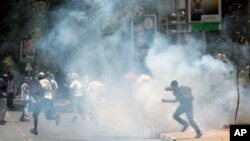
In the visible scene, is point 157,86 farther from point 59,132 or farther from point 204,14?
point 59,132

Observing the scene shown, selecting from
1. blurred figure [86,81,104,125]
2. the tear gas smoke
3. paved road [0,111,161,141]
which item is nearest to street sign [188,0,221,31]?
the tear gas smoke

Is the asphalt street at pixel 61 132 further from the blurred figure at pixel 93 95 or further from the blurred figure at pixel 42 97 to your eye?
the blurred figure at pixel 42 97

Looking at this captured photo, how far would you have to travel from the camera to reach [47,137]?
16297mm

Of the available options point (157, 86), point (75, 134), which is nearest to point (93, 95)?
point (157, 86)

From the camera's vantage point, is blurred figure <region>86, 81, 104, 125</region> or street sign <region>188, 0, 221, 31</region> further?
blurred figure <region>86, 81, 104, 125</region>

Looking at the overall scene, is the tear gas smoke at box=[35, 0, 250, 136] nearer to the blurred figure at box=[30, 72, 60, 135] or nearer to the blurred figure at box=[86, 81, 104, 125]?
the blurred figure at box=[86, 81, 104, 125]

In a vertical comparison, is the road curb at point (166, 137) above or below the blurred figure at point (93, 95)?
below

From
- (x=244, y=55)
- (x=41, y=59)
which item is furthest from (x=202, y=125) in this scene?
(x=41, y=59)

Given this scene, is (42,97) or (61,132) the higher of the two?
(42,97)

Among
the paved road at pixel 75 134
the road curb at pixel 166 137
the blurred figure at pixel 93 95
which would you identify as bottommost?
the road curb at pixel 166 137

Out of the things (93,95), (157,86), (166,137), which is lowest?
(166,137)

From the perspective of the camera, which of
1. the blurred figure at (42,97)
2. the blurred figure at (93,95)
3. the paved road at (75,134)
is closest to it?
the paved road at (75,134)

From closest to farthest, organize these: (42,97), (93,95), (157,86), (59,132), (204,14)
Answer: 1. (42,97)
2. (59,132)
3. (157,86)
4. (204,14)
5. (93,95)

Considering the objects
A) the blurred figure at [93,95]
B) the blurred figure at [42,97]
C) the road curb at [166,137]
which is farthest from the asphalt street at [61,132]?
the blurred figure at [42,97]
